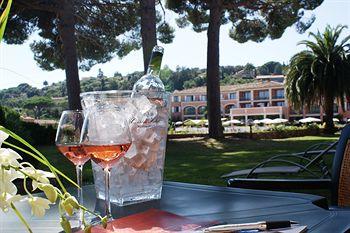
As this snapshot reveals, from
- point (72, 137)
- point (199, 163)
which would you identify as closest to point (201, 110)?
point (199, 163)

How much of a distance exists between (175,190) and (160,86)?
35 centimetres

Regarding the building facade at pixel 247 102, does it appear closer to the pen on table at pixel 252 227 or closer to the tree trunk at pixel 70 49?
the tree trunk at pixel 70 49

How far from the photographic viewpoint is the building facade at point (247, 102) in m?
45.8

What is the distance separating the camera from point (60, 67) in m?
15.7

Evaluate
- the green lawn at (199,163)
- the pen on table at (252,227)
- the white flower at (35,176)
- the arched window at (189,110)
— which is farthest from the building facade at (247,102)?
the white flower at (35,176)

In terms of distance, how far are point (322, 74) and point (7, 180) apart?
20.9m

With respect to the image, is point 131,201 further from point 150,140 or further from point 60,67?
point 60,67

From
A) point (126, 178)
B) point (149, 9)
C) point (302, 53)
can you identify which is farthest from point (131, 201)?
point (302, 53)

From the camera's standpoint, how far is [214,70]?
44.0 ft

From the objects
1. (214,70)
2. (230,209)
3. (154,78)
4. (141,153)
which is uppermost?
(214,70)

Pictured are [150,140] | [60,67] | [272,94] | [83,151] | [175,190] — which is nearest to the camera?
[83,151]

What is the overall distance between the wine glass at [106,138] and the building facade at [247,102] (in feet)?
147

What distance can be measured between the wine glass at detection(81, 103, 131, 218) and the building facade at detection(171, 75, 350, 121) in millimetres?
44849

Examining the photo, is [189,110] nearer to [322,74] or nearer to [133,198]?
[322,74]
